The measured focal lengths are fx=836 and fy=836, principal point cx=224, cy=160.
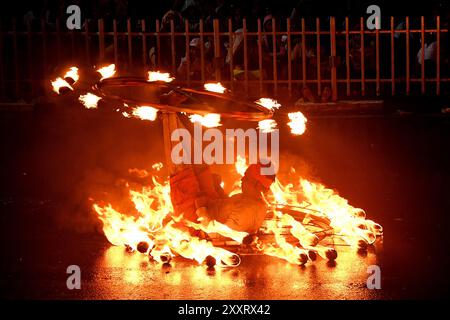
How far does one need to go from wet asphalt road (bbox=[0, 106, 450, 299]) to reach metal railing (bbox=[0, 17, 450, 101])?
88cm

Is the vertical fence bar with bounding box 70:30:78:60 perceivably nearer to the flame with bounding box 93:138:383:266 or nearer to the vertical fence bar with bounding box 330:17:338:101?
the vertical fence bar with bounding box 330:17:338:101

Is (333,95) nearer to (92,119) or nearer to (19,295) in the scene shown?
(92,119)

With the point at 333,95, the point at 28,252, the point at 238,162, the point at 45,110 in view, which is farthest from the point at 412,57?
the point at 28,252

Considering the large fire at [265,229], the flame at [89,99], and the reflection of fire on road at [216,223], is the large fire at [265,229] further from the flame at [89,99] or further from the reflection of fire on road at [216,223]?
the flame at [89,99]

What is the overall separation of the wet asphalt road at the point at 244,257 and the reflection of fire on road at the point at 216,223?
0.57 feet

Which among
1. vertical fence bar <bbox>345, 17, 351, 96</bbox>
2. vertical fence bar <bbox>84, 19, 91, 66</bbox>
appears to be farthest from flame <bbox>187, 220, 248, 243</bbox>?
vertical fence bar <bbox>84, 19, 91, 66</bbox>

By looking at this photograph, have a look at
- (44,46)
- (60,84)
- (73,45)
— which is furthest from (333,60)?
(60,84)

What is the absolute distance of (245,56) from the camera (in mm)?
14617

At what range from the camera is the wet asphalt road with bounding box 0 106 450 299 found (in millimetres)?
7758

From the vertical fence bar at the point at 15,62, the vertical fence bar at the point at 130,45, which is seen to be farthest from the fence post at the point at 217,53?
the vertical fence bar at the point at 15,62

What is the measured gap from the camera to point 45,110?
14547 millimetres

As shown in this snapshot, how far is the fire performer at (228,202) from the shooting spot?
29.6 ft

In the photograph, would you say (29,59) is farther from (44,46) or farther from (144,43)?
(144,43)

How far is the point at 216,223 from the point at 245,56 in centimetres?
629
